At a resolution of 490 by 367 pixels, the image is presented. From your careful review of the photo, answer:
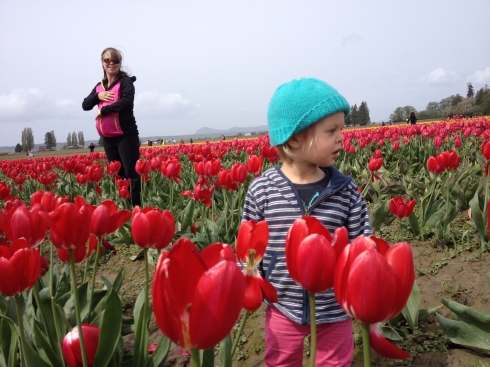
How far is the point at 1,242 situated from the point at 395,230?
3.08m

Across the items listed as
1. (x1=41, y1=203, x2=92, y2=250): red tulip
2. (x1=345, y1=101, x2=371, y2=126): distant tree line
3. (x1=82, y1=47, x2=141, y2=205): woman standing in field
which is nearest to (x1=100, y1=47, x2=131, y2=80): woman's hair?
(x1=82, y1=47, x2=141, y2=205): woman standing in field

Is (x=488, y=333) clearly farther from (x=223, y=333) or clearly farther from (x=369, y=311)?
(x=223, y=333)

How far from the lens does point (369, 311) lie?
2.53ft

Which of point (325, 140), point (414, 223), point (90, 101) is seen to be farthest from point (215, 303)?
point (90, 101)

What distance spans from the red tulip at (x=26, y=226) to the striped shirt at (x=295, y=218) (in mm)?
902

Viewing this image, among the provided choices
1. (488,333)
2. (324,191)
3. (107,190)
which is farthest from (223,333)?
(107,190)

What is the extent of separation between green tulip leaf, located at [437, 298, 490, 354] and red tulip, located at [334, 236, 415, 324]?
1.35 metres

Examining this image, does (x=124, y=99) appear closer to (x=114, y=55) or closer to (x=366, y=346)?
(x=114, y=55)

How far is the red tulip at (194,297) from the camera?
0.68 metres

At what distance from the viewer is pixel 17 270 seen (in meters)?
1.24

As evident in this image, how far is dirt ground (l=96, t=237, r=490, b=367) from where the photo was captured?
2214 mm

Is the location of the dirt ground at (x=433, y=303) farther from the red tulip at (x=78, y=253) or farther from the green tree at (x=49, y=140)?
the green tree at (x=49, y=140)

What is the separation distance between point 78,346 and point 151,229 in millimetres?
456

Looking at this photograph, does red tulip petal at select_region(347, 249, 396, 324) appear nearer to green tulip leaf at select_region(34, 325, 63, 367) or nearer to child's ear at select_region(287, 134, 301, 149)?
child's ear at select_region(287, 134, 301, 149)
